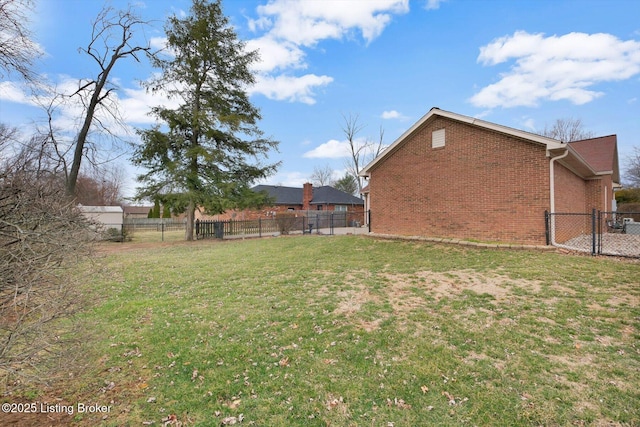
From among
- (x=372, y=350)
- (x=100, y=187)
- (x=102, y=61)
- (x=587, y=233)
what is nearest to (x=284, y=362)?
(x=372, y=350)

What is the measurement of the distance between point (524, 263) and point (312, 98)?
55.4 ft

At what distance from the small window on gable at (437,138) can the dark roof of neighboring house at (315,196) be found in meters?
21.2

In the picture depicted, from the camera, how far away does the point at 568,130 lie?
3066 cm

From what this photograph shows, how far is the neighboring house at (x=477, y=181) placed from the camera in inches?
355

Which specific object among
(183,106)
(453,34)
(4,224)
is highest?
(453,34)

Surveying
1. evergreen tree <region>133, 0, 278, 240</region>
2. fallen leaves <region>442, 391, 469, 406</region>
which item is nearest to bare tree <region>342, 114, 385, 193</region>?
evergreen tree <region>133, 0, 278, 240</region>

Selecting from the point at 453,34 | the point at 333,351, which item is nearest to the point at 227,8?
the point at 453,34

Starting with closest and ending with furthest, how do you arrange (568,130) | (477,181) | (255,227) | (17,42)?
(17,42), (477,181), (255,227), (568,130)

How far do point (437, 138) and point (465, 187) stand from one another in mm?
2296

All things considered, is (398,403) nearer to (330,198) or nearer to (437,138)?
(437,138)

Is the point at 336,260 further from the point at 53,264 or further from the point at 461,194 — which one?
the point at 53,264

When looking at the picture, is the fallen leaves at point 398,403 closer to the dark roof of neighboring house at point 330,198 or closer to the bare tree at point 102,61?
the bare tree at point 102,61

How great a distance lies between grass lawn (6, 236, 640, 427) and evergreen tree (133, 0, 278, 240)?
10.9 meters

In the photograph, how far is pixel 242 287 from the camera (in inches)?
247
